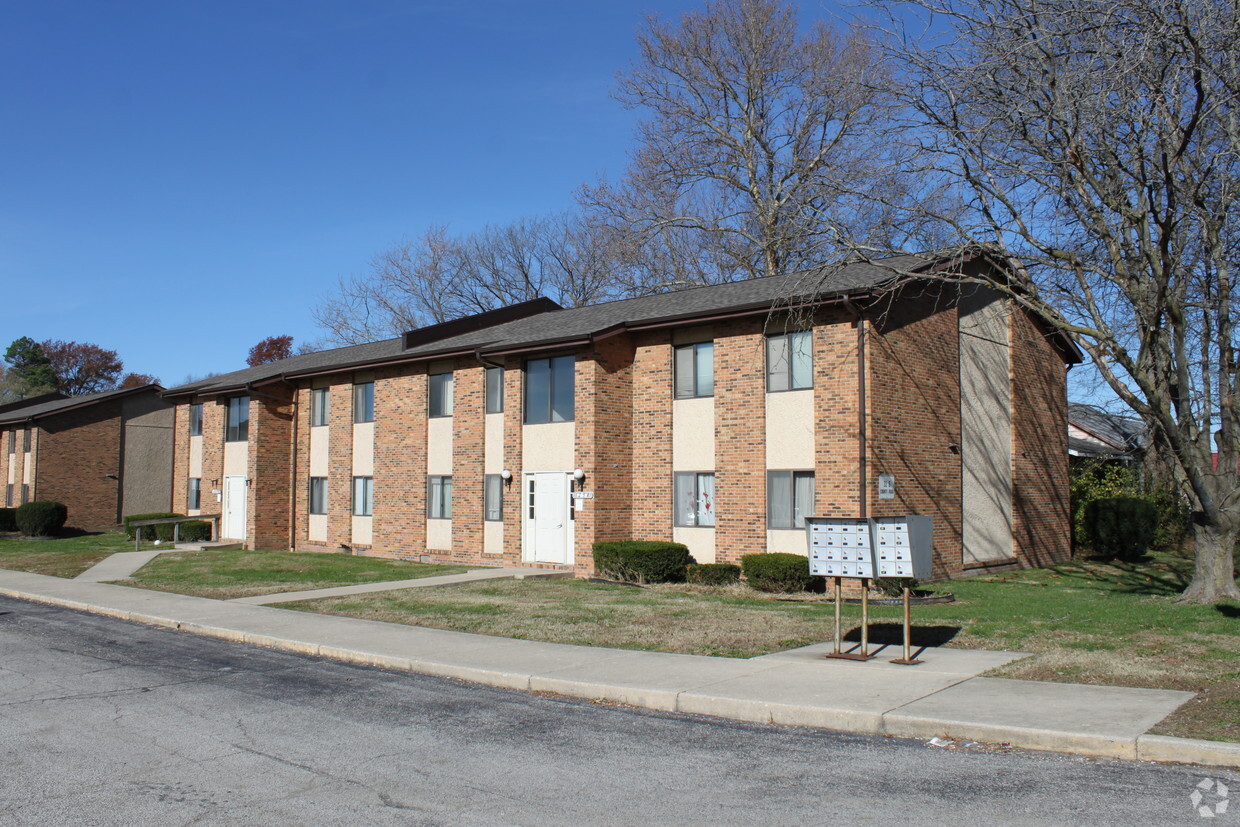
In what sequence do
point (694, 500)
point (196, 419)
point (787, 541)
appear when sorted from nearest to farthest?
1. point (787, 541)
2. point (694, 500)
3. point (196, 419)

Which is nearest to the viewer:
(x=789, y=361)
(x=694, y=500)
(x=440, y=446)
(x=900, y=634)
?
(x=900, y=634)

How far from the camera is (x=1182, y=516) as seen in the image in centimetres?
2777

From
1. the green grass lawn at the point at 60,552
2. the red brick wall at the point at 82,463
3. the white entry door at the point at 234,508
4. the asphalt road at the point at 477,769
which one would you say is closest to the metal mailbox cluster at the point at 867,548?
the asphalt road at the point at 477,769

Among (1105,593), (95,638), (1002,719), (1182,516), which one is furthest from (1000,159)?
(1182,516)

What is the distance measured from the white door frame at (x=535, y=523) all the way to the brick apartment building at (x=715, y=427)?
0.17ft

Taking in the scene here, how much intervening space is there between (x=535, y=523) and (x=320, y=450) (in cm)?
965

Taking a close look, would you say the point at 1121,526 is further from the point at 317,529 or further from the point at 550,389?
the point at 317,529

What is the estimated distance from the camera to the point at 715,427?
19.9m

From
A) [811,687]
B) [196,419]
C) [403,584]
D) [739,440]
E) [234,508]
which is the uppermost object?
[196,419]

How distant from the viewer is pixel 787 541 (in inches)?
733

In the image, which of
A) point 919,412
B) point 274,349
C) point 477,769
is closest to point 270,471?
point 919,412

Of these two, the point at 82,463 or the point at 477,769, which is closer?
the point at 477,769

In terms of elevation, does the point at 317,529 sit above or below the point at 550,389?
below

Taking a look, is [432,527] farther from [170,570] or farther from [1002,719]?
[1002,719]
